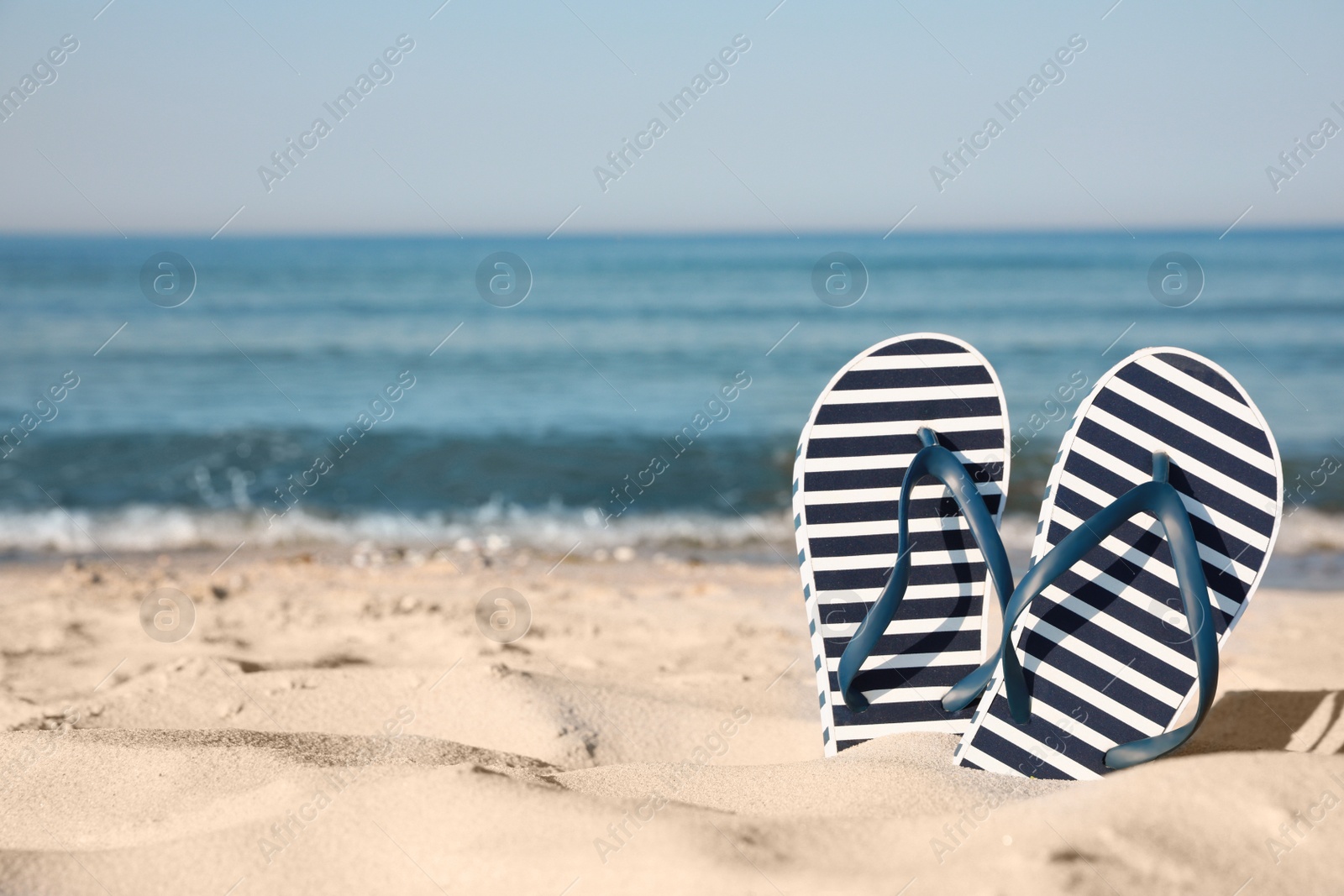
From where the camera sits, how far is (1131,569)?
2463 mm

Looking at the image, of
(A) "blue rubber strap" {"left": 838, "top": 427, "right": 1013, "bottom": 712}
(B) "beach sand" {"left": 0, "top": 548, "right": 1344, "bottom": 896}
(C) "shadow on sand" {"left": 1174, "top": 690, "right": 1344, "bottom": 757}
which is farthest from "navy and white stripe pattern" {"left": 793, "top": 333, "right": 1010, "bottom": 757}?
(C) "shadow on sand" {"left": 1174, "top": 690, "right": 1344, "bottom": 757}

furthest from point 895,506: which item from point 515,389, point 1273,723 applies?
point 515,389

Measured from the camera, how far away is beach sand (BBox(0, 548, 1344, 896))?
148 cm

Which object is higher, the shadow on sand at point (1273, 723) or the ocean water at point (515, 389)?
the ocean water at point (515, 389)

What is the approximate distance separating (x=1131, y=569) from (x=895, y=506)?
633mm

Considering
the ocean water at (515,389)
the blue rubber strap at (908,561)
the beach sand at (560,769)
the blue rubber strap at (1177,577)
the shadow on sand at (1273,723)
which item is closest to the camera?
the beach sand at (560,769)

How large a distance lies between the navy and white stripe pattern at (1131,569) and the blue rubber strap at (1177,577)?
0.16 meters

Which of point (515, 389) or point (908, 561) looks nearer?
point (908, 561)

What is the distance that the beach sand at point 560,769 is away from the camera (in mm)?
1484

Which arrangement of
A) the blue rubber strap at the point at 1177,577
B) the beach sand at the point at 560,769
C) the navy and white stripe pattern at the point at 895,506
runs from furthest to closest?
1. the navy and white stripe pattern at the point at 895,506
2. the blue rubber strap at the point at 1177,577
3. the beach sand at the point at 560,769

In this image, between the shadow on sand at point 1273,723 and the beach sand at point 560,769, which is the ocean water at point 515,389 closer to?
the beach sand at point 560,769

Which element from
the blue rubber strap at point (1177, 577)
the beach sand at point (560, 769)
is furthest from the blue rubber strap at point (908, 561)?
the beach sand at point (560, 769)

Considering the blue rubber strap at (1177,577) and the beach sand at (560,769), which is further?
the blue rubber strap at (1177,577)

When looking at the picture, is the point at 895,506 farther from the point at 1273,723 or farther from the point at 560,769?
the point at 1273,723
